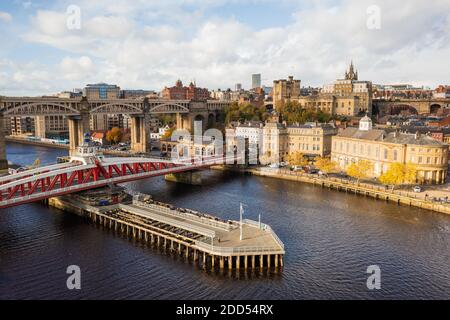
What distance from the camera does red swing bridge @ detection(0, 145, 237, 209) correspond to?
36.3 meters

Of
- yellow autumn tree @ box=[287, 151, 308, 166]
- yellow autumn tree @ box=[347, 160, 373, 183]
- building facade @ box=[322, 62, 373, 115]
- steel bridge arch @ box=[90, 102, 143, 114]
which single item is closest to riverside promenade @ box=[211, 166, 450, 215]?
yellow autumn tree @ box=[347, 160, 373, 183]

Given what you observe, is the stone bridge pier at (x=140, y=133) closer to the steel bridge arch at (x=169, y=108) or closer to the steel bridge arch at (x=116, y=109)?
the steel bridge arch at (x=116, y=109)

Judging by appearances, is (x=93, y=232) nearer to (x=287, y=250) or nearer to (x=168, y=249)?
(x=168, y=249)

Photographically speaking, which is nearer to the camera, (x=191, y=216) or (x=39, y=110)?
(x=191, y=216)

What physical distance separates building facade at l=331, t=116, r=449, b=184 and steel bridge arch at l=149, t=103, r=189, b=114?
43.8 m

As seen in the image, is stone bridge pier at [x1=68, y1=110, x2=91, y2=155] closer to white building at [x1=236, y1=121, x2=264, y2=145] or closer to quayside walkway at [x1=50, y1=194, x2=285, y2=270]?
white building at [x1=236, y1=121, x2=264, y2=145]

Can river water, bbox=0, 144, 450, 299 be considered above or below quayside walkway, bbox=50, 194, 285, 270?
below

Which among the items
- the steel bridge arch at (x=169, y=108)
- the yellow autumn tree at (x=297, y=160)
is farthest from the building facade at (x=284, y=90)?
the yellow autumn tree at (x=297, y=160)

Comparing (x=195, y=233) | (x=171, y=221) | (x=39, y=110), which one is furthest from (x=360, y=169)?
(x=39, y=110)

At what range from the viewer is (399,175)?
49.3 m

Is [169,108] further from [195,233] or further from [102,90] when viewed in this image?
[102,90]

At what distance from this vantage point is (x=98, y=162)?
1684 inches

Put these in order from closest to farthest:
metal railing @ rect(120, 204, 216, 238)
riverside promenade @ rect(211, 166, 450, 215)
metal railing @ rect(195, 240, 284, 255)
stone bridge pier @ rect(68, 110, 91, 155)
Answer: metal railing @ rect(195, 240, 284, 255) → metal railing @ rect(120, 204, 216, 238) → riverside promenade @ rect(211, 166, 450, 215) → stone bridge pier @ rect(68, 110, 91, 155)

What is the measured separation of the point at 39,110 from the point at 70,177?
1538 inches
